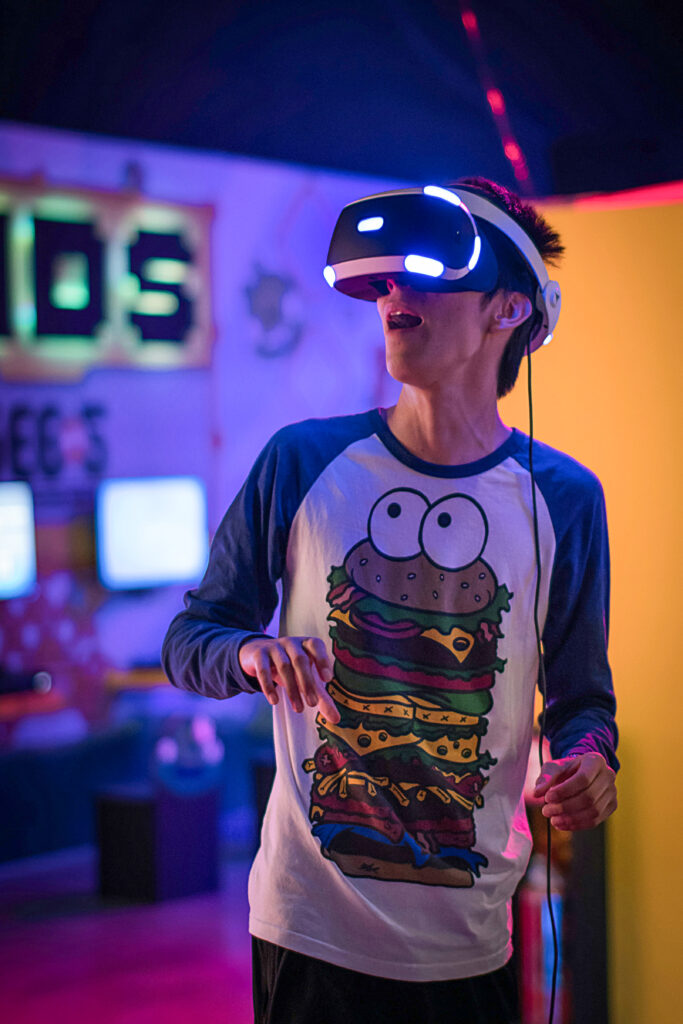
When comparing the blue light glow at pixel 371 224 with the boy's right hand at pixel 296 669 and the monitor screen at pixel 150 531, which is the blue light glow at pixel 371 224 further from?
the monitor screen at pixel 150 531

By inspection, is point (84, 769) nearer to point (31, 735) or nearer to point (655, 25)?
point (31, 735)

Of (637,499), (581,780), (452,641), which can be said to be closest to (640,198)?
(637,499)

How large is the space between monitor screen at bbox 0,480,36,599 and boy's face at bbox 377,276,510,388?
3544mm

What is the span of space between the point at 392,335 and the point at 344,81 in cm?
Result: 408

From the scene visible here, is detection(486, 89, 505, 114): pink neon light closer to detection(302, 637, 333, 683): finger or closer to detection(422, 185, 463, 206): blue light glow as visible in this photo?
detection(422, 185, 463, 206): blue light glow

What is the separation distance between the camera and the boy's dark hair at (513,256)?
1.36m

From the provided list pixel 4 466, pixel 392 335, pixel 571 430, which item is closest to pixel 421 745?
pixel 392 335

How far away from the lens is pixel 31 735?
475 centimetres

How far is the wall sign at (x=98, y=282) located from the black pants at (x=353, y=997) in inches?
152

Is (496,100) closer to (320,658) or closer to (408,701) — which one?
(408,701)

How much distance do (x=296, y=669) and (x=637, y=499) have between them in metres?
1.27

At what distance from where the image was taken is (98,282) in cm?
492

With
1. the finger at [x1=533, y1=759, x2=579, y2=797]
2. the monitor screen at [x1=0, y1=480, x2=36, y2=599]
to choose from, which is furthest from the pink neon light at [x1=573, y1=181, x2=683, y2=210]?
the monitor screen at [x1=0, y1=480, x2=36, y2=599]

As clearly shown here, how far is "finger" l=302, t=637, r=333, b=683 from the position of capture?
1055 millimetres
